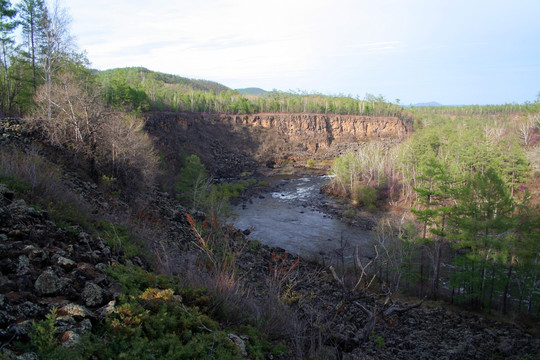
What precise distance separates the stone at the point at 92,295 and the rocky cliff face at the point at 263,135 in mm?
47323

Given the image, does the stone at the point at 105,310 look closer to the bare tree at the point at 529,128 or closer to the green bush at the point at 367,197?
the green bush at the point at 367,197

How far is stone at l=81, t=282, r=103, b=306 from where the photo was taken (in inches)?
167

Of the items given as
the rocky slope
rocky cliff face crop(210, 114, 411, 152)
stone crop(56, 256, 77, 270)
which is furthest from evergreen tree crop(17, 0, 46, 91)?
rocky cliff face crop(210, 114, 411, 152)

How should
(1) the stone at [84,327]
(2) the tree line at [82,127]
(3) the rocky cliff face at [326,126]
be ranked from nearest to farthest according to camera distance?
(1) the stone at [84,327] < (2) the tree line at [82,127] < (3) the rocky cliff face at [326,126]

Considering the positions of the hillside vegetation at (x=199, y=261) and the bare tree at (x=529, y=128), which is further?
the bare tree at (x=529, y=128)

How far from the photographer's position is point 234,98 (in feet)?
333

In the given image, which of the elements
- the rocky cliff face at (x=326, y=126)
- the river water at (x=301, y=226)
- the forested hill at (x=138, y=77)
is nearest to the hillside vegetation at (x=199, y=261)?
the river water at (x=301, y=226)

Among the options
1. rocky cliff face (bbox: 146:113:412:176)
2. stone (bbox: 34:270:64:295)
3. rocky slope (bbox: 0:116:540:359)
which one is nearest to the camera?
rocky slope (bbox: 0:116:540:359)

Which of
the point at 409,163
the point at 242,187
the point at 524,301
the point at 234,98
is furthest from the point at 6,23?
the point at 234,98

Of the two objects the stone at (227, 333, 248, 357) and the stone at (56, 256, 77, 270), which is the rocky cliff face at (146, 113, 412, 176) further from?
the stone at (227, 333, 248, 357)

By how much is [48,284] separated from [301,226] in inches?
1075

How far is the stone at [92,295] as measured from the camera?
167 inches

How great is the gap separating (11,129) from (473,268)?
24229 millimetres

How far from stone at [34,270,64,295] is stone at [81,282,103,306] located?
347 millimetres
